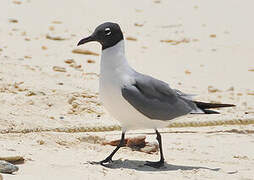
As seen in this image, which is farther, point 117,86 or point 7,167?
point 117,86

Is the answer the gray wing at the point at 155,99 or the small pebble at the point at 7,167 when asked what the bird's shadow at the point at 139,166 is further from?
the small pebble at the point at 7,167

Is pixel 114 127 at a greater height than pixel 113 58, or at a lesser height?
lesser

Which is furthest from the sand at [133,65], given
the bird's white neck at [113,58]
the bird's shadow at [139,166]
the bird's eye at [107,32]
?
the bird's eye at [107,32]

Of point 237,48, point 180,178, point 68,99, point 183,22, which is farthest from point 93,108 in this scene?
point 183,22

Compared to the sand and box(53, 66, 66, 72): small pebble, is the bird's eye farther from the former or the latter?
box(53, 66, 66, 72): small pebble

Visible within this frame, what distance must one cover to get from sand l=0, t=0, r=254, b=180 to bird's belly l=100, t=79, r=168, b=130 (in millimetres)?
314

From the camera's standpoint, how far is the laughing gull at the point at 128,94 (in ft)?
14.1

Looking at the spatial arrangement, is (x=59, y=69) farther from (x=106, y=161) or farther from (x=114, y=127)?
(x=106, y=161)

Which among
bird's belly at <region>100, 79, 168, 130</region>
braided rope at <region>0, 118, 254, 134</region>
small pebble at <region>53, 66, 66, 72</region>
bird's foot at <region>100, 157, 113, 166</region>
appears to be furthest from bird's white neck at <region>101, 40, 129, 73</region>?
small pebble at <region>53, 66, 66, 72</region>

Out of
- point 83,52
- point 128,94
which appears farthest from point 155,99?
point 83,52

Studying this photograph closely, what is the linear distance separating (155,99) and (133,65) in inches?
160

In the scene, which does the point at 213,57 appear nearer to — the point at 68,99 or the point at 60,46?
the point at 60,46

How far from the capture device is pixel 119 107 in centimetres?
430

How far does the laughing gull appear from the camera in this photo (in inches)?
169
